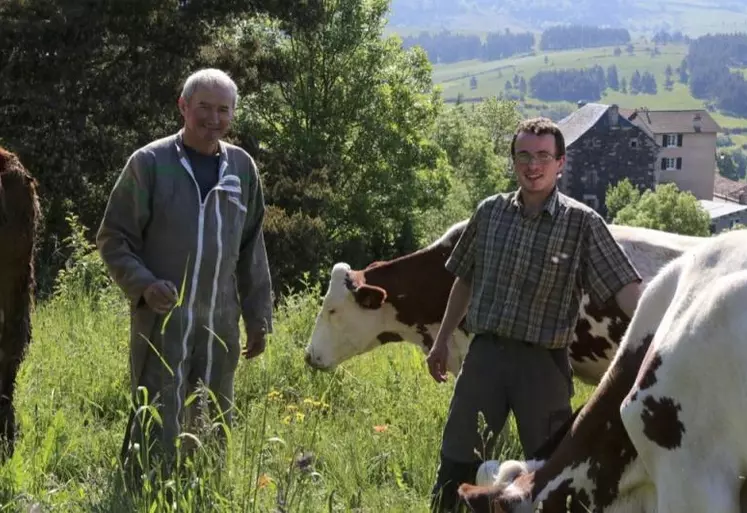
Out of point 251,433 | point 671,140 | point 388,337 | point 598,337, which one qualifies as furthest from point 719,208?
point 251,433

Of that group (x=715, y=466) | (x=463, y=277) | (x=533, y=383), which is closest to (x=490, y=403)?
(x=533, y=383)

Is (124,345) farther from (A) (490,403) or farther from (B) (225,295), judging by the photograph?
(A) (490,403)

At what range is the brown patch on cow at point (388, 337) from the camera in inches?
290

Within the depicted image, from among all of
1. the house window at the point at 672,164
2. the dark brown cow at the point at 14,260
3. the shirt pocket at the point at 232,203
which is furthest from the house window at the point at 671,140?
the shirt pocket at the point at 232,203

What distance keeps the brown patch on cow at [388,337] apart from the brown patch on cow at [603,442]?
4251 mm

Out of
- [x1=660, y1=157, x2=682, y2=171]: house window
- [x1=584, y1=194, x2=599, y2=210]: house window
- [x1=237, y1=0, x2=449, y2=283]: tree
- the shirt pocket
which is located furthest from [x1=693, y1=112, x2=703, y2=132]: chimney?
the shirt pocket

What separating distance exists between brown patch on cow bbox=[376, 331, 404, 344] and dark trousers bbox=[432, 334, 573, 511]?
2.88 meters

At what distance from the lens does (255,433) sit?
3.66m

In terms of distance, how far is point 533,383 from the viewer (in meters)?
4.28

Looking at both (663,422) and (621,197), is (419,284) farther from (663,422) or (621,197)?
(621,197)

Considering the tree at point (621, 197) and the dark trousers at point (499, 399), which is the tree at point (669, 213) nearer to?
the tree at point (621, 197)

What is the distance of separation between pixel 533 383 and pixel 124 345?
3.83m

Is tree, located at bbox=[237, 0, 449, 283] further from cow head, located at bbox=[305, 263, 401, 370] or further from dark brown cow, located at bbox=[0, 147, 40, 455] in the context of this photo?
dark brown cow, located at bbox=[0, 147, 40, 455]

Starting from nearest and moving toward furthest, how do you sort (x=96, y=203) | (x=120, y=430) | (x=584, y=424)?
(x=584, y=424) < (x=120, y=430) < (x=96, y=203)
